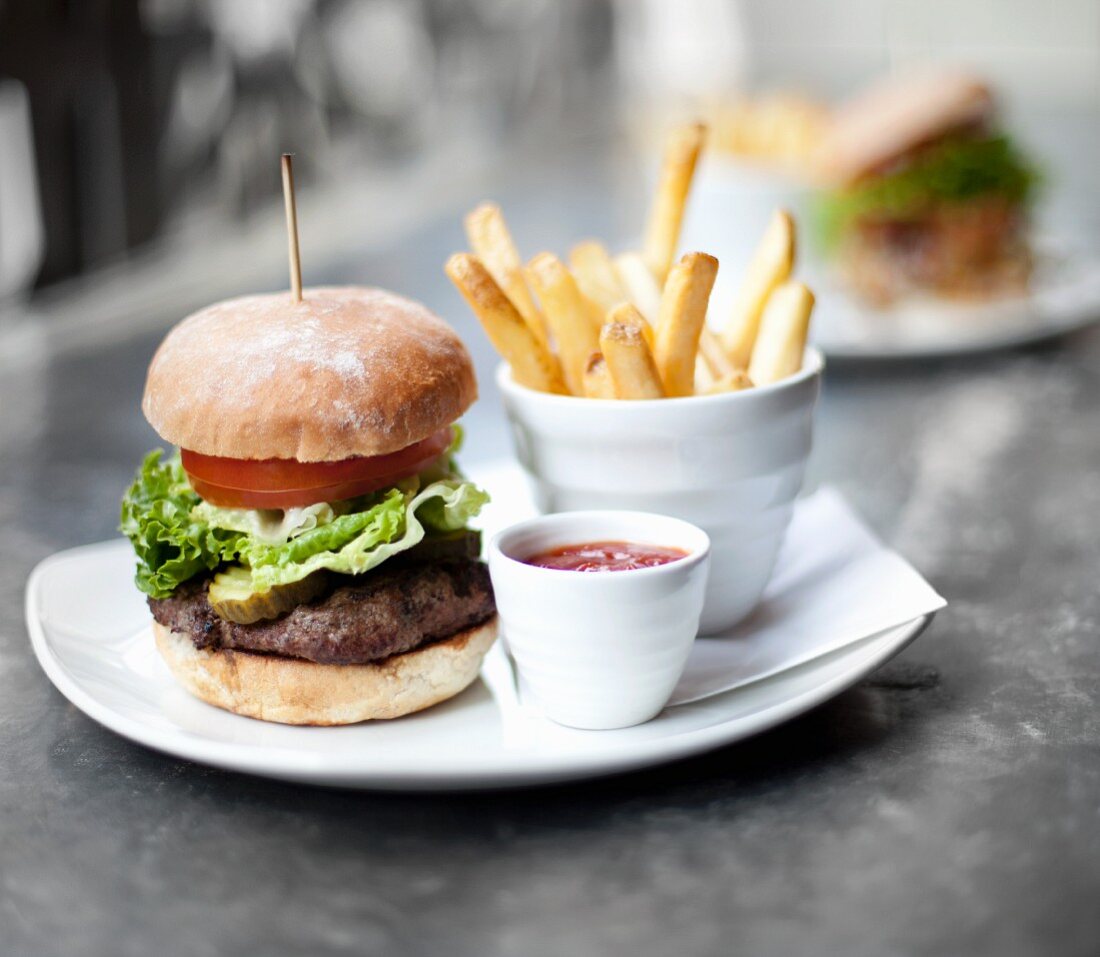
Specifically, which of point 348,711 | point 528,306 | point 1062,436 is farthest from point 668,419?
point 1062,436

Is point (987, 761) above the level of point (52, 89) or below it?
below

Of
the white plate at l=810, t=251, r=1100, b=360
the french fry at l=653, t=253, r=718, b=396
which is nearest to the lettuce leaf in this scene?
the french fry at l=653, t=253, r=718, b=396

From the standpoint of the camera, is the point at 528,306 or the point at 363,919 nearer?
the point at 363,919

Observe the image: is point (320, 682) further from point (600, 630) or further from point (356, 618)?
point (600, 630)

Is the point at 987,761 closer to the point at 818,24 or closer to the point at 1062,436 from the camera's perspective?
the point at 1062,436

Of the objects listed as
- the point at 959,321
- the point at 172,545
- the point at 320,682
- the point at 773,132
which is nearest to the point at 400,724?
the point at 320,682

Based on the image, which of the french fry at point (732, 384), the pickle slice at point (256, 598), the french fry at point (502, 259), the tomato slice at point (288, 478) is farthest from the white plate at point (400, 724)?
the french fry at point (502, 259)

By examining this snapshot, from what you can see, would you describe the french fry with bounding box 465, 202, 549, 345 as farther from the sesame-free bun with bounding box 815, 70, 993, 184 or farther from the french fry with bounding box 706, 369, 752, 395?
the sesame-free bun with bounding box 815, 70, 993, 184
